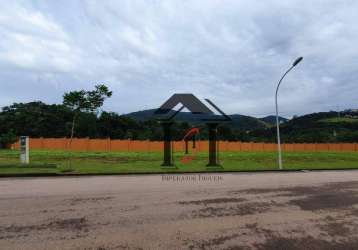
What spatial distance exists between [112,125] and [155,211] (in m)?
77.9

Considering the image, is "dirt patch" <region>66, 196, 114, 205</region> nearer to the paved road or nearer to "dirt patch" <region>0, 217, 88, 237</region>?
the paved road

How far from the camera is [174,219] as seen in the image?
259 inches

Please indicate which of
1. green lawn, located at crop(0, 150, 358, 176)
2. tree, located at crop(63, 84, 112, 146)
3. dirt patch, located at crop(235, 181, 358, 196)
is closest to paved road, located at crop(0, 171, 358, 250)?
dirt patch, located at crop(235, 181, 358, 196)

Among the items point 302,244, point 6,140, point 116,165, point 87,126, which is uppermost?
point 87,126

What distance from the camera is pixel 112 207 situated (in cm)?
757

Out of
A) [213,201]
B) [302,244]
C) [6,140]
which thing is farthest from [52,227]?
[6,140]

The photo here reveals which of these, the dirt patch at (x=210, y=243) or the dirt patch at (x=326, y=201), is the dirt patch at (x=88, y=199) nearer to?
the dirt patch at (x=210, y=243)

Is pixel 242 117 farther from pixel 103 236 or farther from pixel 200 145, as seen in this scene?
pixel 103 236

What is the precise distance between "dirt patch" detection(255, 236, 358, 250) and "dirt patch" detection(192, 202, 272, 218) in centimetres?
176

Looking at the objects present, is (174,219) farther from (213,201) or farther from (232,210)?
(213,201)

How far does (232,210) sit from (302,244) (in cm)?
243

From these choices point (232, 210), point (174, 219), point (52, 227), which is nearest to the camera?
point (52, 227)

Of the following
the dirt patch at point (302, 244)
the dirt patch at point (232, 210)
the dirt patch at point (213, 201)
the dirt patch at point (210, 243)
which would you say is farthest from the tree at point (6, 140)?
the dirt patch at point (302, 244)

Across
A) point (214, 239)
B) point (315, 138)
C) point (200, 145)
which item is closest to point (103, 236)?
point (214, 239)
